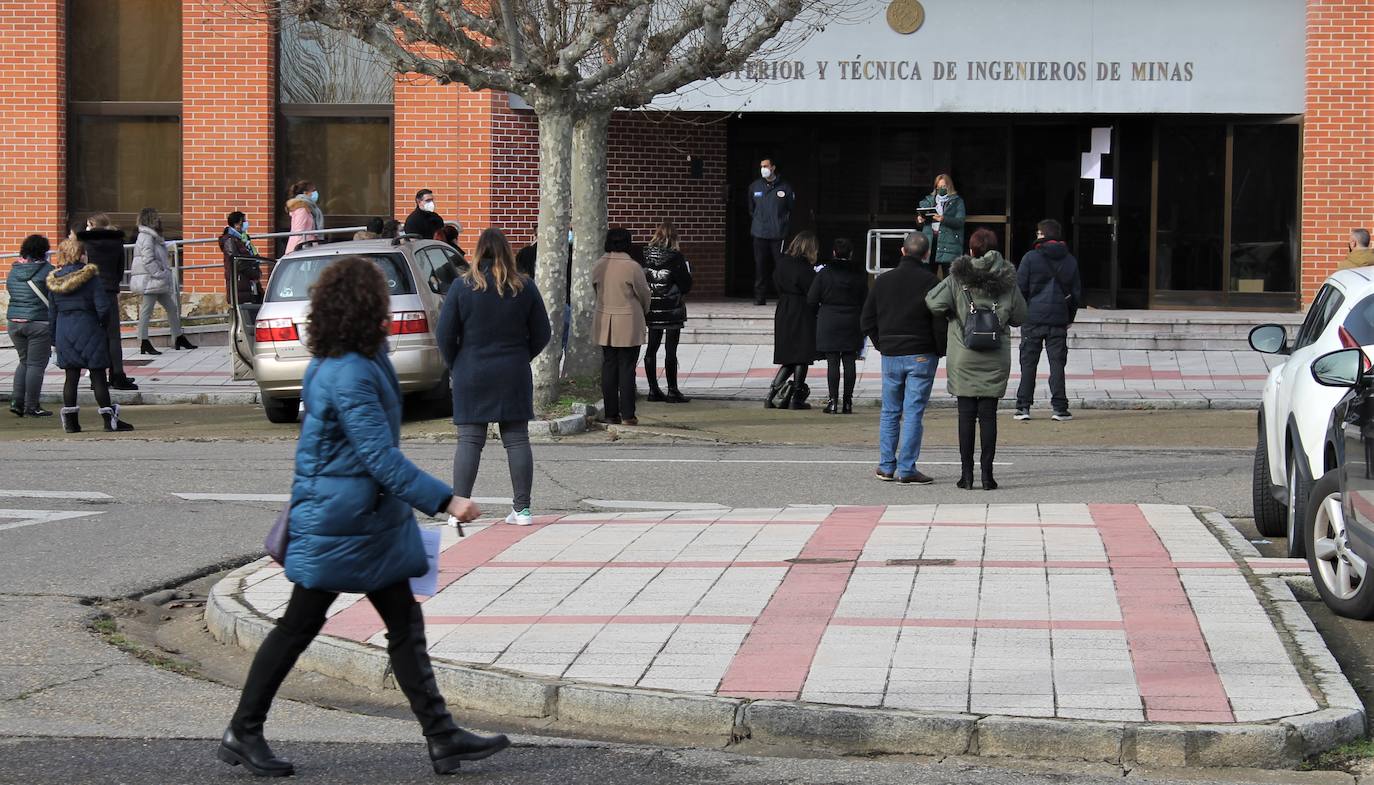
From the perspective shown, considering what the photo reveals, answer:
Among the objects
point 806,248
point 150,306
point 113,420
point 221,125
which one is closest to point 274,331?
point 113,420

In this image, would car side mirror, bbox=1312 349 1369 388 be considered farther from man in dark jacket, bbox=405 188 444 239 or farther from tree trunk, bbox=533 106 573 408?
man in dark jacket, bbox=405 188 444 239

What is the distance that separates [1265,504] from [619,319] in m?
6.43

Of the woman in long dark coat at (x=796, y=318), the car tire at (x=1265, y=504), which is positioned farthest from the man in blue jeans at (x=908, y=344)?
the woman in long dark coat at (x=796, y=318)

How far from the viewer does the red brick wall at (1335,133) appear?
76.0 feet

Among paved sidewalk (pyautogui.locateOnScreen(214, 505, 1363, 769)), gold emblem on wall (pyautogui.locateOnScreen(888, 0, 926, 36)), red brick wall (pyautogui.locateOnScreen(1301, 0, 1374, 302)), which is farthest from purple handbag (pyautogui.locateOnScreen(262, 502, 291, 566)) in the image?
red brick wall (pyautogui.locateOnScreen(1301, 0, 1374, 302))

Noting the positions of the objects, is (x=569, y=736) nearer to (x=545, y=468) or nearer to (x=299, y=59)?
(x=545, y=468)

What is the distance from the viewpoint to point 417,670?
5.46 m

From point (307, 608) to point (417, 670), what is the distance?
38 cm

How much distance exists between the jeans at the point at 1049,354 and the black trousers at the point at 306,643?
437 inches

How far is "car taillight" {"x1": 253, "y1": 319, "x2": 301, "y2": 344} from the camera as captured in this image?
1560cm

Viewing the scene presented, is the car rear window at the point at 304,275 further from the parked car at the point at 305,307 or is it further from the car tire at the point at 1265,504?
the car tire at the point at 1265,504

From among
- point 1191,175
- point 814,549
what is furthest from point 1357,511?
point 1191,175

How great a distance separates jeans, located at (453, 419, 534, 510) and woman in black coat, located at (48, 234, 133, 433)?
636 centimetres

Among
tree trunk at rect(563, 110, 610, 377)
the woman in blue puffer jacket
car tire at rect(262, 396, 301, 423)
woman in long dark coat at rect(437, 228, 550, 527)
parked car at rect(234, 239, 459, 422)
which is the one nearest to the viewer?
the woman in blue puffer jacket
